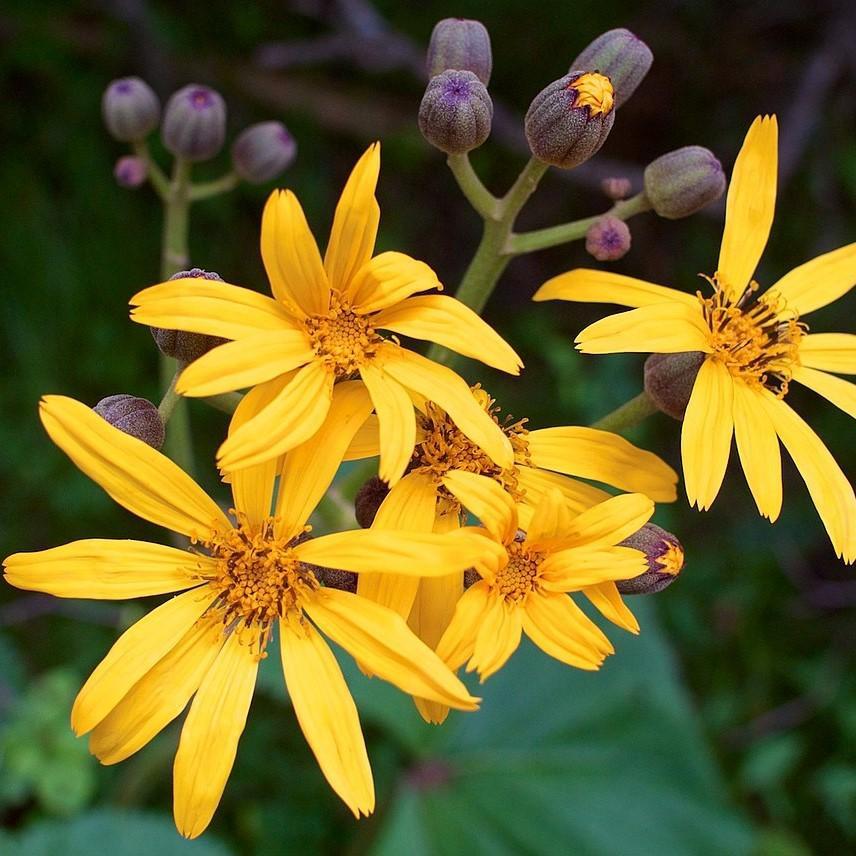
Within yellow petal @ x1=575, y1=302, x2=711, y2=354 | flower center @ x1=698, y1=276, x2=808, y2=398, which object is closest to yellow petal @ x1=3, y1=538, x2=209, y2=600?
yellow petal @ x1=575, y1=302, x2=711, y2=354

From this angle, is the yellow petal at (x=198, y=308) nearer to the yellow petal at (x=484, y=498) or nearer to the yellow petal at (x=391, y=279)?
the yellow petal at (x=391, y=279)

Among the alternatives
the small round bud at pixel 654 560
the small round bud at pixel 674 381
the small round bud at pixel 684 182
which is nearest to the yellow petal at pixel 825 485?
the small round bud at pixel 674 381

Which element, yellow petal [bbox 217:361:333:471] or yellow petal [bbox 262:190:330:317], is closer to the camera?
yellow petal [bbox 217:361:333:471]

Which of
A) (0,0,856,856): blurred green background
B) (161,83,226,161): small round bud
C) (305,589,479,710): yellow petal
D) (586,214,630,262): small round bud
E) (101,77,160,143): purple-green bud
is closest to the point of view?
(305,589,479,710): yellow petal

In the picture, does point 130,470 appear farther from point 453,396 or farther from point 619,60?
point 619,60

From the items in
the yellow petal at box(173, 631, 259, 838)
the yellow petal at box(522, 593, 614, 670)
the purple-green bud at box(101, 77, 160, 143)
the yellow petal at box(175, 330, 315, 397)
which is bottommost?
the yellow petal at box(173, 631, 259, 838)

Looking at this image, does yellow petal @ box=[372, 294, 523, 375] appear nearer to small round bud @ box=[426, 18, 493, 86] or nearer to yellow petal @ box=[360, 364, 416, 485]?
yellow petal @ box=[360, 364, 416, 485]

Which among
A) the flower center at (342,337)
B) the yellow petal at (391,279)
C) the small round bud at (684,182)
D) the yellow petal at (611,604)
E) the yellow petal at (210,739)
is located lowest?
the yellow petal at (210,739)
